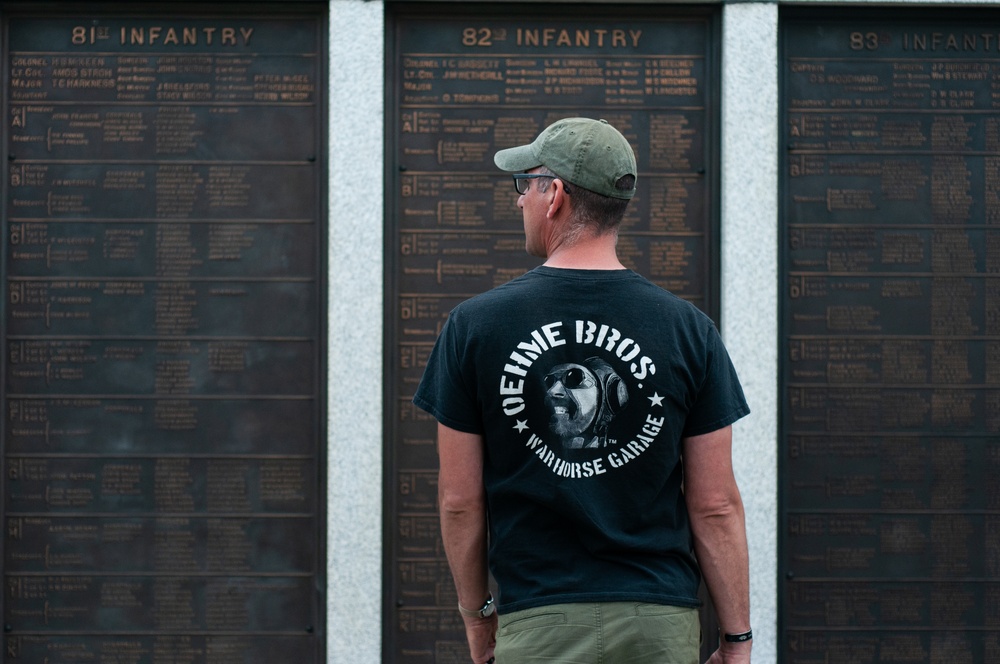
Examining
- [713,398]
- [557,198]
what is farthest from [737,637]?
[557,198]

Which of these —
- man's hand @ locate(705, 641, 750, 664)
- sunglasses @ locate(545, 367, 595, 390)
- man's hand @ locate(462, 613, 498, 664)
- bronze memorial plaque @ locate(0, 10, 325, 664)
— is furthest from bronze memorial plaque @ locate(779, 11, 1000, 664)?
sunglasses @ locate(545, 367, 595, 390)

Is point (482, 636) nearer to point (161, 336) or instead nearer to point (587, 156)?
point (587, 156)

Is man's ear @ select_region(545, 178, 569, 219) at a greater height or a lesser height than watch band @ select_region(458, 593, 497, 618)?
greater

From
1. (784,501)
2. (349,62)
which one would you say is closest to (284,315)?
(349,62)

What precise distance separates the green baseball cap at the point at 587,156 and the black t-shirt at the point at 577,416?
0.77 feet

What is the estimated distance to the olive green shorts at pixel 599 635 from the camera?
2.64 m

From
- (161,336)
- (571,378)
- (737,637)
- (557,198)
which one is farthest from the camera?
(161,336)

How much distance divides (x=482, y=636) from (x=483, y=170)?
3.23m

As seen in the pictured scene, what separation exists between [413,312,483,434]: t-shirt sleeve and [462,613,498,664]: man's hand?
564 millimetres

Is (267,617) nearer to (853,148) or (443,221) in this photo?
(443,221)

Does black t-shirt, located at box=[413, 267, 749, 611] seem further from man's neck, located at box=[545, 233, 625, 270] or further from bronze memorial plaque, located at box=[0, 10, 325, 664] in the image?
bronze memorial plaque, located at box=[0, 10, 325, 664]

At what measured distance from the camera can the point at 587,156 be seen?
271cm

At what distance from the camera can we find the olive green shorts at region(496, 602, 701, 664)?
8.65ft

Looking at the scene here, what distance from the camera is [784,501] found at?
225 inches
